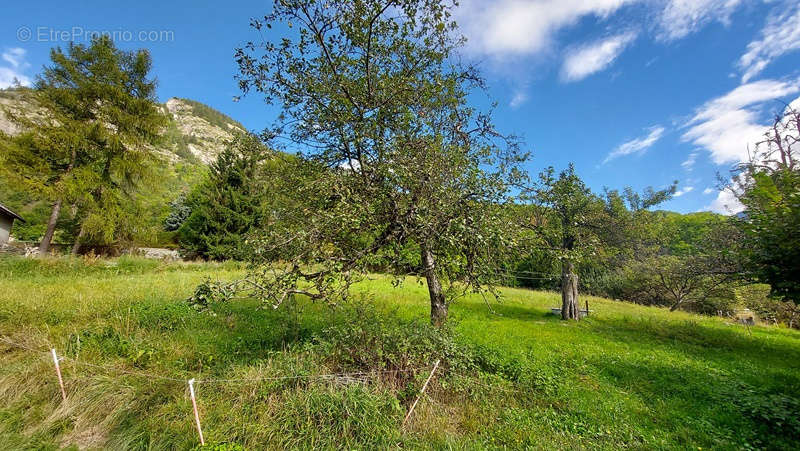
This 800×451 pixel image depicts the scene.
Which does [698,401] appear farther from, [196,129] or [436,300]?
[196,129]

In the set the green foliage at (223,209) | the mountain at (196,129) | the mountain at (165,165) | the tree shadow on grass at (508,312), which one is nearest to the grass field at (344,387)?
the tree shadow on grass at (508,312)

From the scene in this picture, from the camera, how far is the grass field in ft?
12.1

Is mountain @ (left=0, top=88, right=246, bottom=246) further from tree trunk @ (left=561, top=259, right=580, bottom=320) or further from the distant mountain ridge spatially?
tree trunk @ (left=561, top=259, right=580, bottom=320)

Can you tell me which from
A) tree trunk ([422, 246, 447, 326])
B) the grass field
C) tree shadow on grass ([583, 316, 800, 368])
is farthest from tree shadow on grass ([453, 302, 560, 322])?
tree trunk ([422, 246, 447, 326])

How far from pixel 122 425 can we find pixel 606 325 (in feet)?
48.3

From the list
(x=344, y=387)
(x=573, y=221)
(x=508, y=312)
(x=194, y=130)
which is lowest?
(x=508, y=312)

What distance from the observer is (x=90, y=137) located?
1733cm

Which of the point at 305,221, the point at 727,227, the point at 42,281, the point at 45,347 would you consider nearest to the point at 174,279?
the point at 42,281

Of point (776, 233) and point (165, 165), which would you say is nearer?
point (776, 233)

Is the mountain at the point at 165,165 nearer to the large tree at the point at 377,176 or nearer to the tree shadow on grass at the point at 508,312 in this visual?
the large tree at the point at 377,176

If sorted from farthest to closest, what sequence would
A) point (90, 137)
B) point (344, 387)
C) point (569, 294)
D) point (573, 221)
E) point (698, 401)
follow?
1. point (90, 137)
2. point (569, 294)
3. point (573, 221)
4. point (698, 401)
5. point (344, 387)

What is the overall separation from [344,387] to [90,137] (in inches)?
951

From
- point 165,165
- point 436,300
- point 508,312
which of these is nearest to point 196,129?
point 165,165

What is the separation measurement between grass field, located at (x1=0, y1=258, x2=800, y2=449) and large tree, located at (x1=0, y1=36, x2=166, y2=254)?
13.1m
